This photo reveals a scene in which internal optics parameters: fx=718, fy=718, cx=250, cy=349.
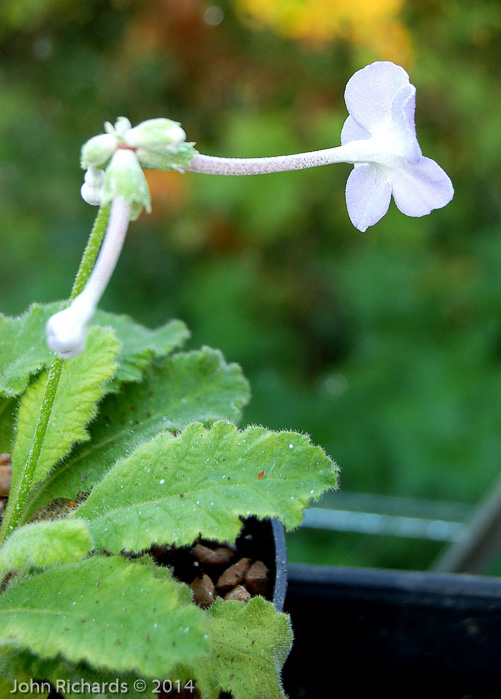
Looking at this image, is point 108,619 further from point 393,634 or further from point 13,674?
point 393,634

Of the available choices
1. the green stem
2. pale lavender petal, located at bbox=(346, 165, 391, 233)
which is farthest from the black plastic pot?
pale lavender petal, located at bbox=(346, 165, 391, 233)

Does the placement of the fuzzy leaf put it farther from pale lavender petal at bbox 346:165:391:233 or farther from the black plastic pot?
pale lavender petal at bbox 346:165:391:233

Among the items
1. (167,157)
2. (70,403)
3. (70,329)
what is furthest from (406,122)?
(70,403)

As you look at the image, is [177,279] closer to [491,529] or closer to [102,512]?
[491,529]

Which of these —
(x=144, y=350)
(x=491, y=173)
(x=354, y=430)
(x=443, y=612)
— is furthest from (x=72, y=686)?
(x=491, y=173)

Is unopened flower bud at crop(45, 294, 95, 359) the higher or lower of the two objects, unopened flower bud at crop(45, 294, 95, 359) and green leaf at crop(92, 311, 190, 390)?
the lower

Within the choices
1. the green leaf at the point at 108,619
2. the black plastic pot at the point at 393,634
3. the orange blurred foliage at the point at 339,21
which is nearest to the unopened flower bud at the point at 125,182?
the green leaf at the point at 108,619

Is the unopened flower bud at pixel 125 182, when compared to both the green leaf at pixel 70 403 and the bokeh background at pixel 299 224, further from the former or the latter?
the bokeh background at pixel 299 224
